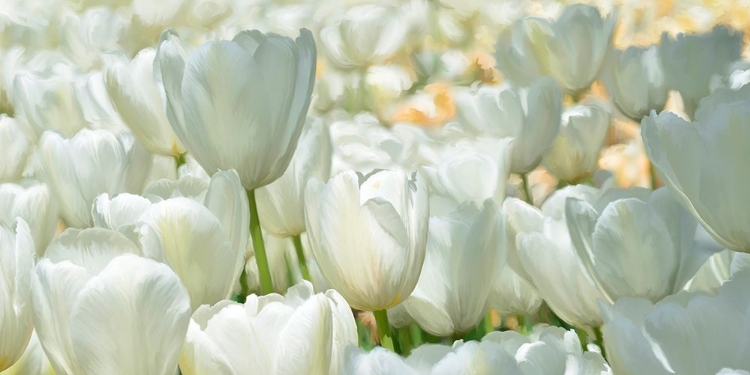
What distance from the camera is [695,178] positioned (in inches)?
23.1

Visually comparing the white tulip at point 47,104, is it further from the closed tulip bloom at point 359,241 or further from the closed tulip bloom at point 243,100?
the closed tulip bloom at point 359,241

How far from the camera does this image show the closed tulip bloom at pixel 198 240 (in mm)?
591

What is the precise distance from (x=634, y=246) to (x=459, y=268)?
0.11 m

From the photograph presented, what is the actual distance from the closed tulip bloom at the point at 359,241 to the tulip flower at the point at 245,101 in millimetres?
89

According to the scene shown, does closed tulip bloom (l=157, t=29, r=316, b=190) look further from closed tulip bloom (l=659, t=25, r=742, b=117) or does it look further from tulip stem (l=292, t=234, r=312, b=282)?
closed tulip bloom (l=659, t=25, r=742, b=117)

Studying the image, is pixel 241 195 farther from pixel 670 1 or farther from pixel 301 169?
pixel 670 1

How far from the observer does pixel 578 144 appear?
0.98 metres

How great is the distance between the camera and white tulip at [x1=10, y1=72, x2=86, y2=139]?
1046mm

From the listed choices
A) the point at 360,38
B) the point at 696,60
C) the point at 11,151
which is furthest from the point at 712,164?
the point at 360,38

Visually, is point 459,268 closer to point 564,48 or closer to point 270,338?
point 270,338

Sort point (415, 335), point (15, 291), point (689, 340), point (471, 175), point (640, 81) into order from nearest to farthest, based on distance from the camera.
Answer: point (689, 340) < point (15, 291) < point (471, 175) < point (415, 335) < point (640, 81)

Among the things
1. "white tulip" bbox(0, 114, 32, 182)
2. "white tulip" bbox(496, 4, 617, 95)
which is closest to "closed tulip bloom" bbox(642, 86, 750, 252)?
"white tulip" bbox(496, 4, 617, 95)

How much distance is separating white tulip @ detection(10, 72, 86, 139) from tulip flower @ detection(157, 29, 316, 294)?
1.20 ft

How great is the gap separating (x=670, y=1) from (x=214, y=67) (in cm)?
197
